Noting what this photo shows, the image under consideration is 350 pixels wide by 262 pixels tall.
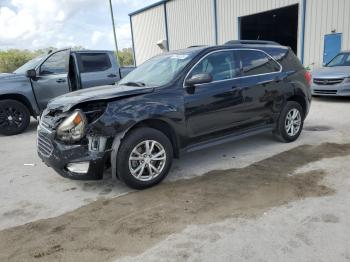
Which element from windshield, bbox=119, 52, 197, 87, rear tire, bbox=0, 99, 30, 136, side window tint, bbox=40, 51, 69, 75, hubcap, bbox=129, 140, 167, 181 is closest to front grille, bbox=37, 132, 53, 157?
hubcap, bbox=129, 140, 167, 181

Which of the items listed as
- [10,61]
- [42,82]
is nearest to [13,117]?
[42,82]

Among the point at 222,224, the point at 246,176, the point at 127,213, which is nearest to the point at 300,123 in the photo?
the point at 246,176

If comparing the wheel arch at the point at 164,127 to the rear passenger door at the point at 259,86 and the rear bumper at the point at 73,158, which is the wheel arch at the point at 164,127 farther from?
the rear passenger door at the point at 259,86

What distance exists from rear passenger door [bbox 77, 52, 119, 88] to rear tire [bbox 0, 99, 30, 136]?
1.56 metres

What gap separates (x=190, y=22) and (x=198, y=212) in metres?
19.0

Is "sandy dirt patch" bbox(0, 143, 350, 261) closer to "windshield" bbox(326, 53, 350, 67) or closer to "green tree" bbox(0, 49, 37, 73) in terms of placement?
"windshield" bbox(326, 53, 350, 67)

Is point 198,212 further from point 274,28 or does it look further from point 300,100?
point 274,28

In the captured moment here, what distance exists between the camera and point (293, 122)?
19.3ft

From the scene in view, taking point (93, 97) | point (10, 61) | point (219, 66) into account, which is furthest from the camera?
point (10, 61)

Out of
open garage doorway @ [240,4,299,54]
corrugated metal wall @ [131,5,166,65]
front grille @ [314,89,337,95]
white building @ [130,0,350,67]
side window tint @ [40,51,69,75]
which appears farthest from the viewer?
corrugated metal wall @ [131,5,166,65]

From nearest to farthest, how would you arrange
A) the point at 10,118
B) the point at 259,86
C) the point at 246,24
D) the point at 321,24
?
1. the point at 259,86
2. the point at 10,118
3. the point at 321,24
4. the point at 246,24

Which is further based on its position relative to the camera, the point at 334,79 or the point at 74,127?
the point at 334,79

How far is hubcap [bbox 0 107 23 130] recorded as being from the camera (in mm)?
7793

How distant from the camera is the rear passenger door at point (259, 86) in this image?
16.7 feet
